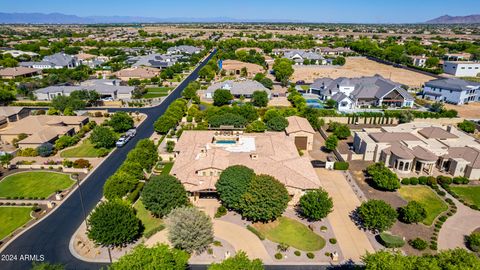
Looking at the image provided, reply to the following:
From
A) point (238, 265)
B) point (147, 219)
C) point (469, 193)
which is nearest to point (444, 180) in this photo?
point (469, 193)

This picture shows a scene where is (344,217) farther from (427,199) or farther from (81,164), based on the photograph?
(81,164)

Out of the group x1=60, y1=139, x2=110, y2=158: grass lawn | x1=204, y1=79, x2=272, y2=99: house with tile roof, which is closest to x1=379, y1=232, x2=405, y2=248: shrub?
x1=60, y1=139, x2=110, y2=158: grass lawn

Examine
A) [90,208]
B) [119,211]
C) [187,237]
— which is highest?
[119,211]

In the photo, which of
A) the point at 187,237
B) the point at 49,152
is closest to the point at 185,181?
the point at 187,237

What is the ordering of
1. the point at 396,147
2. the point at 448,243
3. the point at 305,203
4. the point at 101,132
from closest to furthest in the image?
the point at 448,243 → the point at 305,203 → the point at 396,147 → the point at 101,132

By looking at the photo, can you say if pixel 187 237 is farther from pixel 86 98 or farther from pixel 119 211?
pixel 86 98

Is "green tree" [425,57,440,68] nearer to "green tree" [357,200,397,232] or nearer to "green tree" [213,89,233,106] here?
"green tree" [213,89,233,106]
